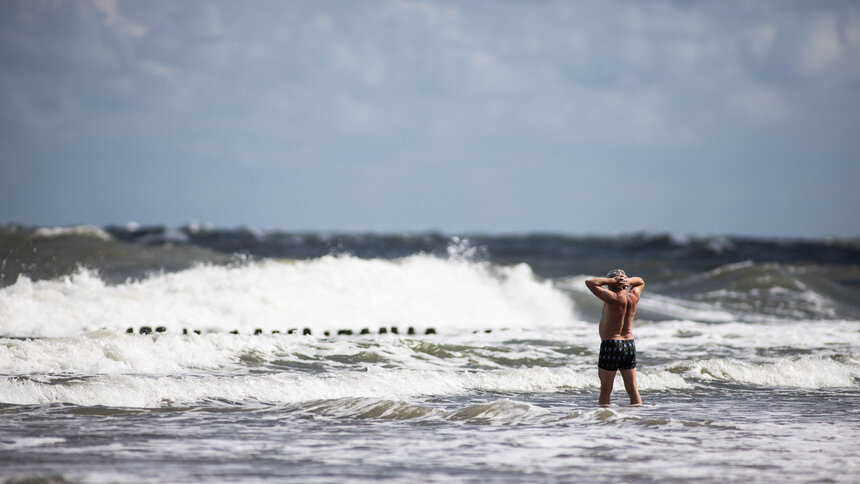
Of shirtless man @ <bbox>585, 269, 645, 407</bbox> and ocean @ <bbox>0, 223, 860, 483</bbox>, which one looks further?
shirtless man @ <bbox>585, 269, 645, 407</bbox>

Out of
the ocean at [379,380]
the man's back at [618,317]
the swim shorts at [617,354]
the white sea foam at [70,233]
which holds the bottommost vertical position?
the ocean at [379,380]

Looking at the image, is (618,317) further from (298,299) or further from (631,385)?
(298,299)

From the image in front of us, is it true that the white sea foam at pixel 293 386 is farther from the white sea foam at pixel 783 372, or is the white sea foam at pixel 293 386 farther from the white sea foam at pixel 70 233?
the white sea foam at pixel 70 233

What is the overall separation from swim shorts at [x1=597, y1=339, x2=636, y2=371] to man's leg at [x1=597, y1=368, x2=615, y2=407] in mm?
69

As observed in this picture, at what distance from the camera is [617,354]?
8.96 meters

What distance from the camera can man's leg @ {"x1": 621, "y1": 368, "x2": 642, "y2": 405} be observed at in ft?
29.9

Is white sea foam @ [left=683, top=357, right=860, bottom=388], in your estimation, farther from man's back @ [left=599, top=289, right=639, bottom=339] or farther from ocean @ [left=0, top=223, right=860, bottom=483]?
man's back @ [left=599, top=289, right=639, bottom=339]

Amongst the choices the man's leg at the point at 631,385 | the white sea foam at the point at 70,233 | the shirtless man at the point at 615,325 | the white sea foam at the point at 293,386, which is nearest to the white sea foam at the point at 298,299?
the white sea foam at the point at 293,386

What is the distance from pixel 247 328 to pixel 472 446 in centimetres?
988

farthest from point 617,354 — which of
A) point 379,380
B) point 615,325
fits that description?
point 379,380

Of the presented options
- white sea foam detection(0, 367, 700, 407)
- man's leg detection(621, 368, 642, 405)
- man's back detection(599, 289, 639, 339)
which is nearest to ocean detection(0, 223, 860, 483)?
white sea foam detection(0, 367, 700, 407)

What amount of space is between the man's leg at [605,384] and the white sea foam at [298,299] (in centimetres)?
889

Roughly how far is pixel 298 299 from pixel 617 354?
10.4m

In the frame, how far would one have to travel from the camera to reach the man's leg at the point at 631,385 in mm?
9125
